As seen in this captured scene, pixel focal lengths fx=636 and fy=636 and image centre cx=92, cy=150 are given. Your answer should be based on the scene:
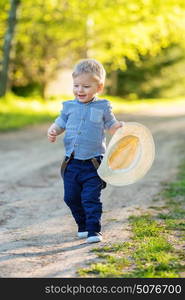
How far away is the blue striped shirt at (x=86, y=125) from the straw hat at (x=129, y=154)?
0.16 m

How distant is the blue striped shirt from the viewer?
540cm

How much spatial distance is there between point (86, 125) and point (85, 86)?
33 centimetres

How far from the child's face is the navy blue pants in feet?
1.81

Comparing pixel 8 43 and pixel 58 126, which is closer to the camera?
pixel 58 126

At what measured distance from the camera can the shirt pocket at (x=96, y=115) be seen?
540 centimetres

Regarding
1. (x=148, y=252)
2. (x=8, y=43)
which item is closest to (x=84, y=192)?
(x=148, y=252)

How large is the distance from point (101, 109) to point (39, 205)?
70.0 inches

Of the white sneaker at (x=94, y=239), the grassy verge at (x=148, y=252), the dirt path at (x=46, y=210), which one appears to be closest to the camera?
the grassy verge at (x=148, y=252)

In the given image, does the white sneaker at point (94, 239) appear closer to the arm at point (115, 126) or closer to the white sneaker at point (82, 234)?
the white sneaker at point (82, 234)

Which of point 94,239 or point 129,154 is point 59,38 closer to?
point 129,154

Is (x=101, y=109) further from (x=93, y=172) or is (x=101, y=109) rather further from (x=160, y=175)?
(x=160, y=175)

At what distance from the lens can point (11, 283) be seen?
4059 mm

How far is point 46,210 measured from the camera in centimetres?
657

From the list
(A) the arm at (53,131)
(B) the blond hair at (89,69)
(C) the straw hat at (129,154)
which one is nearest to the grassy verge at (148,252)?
(C) the straw hat at (129,154)
